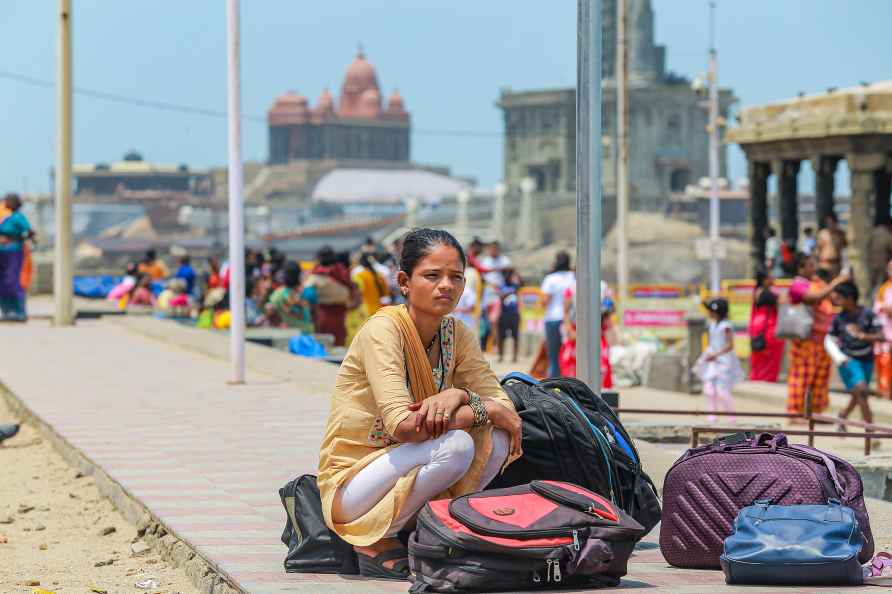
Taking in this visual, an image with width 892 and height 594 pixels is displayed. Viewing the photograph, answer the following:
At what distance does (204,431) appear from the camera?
9156 millimetres

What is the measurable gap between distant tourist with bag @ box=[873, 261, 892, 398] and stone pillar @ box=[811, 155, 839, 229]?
10618 mm

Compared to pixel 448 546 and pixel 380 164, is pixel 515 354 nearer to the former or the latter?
pixel 448 546

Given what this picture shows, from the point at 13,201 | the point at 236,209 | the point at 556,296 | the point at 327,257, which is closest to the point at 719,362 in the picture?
the point at 556,296

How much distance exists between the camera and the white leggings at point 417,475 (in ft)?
16.1

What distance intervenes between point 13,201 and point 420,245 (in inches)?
572

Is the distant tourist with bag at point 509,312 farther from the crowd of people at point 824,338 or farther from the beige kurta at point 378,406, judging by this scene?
the beige kurta at point 378,406

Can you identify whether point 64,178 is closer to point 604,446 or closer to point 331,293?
point 331,293

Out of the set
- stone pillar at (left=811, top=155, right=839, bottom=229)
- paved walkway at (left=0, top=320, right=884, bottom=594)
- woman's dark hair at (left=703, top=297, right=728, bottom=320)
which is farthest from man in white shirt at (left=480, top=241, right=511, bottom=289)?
woman's dark hair at (left=703, top=297, right=728, bottom=320)

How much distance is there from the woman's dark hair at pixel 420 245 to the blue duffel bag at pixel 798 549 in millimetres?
1192

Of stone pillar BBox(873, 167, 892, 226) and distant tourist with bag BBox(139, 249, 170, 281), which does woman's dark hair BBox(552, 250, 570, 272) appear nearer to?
stone pillar BBox(873, 167, 892, 226)

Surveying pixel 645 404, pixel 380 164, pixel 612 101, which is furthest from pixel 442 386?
pixel 380 164

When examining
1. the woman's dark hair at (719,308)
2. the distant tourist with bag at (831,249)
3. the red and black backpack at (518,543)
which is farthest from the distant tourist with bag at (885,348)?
the red and black backpack at (518,543)

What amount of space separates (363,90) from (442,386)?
17312 centimetres

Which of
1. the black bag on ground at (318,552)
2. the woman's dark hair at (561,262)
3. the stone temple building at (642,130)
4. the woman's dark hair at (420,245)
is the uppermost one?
the stone temple building at (642,130)
